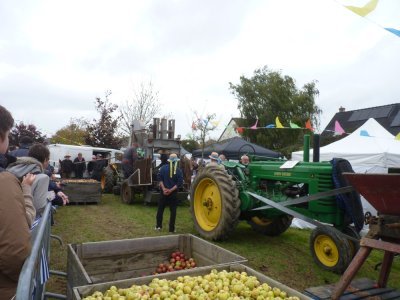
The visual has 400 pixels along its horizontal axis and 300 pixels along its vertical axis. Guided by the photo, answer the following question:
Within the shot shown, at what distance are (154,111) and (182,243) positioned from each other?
20.9 m

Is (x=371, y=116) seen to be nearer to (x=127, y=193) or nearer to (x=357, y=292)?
(x=127, y=193)

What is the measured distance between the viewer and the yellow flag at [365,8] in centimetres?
387

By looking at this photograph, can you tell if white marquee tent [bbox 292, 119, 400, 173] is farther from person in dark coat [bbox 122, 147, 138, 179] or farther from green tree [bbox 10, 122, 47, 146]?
green tree [bbox 10, 122, 47, 146]

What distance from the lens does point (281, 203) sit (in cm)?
606

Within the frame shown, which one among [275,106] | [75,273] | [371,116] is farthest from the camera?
[371,116]

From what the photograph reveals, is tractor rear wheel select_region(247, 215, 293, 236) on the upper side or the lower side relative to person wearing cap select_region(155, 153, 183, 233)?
lower

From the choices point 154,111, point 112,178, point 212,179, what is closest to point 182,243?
point 212,179

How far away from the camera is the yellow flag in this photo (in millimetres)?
3869

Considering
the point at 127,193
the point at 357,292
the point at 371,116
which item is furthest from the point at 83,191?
the point at 371,116

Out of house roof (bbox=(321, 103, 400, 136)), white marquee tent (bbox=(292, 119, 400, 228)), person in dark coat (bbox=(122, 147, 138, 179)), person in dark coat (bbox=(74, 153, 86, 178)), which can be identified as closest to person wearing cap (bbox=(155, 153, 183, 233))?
white marquee tent (bbox=(292, 119, 400, 228))

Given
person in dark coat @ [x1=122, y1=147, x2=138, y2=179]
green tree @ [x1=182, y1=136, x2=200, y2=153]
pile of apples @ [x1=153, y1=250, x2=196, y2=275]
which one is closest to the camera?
pile of apples @ [x1=153, y1=250, x2=196, y2=275]

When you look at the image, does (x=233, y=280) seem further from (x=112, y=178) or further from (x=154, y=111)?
(x=154, y=111)

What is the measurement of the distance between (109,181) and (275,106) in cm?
1728

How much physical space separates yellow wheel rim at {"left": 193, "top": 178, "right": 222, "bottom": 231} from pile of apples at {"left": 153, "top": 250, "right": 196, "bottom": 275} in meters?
2.47
